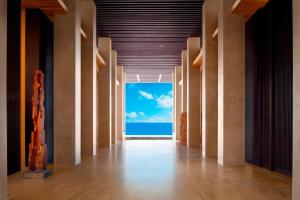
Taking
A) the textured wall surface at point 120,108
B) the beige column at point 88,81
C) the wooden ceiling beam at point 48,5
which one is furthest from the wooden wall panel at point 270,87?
the textured wall surface at point 120,108

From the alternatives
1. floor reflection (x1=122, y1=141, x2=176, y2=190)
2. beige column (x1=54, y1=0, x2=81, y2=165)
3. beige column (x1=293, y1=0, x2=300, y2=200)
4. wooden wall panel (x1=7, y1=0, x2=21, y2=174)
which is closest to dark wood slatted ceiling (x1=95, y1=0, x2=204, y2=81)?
beige column (x1=54, y1=0, x2=81, y2=165)

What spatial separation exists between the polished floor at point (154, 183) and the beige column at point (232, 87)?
0.58 m

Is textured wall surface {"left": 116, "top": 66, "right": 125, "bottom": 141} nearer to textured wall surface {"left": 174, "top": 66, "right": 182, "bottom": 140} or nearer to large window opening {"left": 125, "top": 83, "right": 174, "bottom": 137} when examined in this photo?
textured wall surface {"left": 174, "top": 66, "right": 182, "bottom": 140}

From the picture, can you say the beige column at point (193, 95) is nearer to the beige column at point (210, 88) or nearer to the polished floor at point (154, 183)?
the beige column at point (210, 88)

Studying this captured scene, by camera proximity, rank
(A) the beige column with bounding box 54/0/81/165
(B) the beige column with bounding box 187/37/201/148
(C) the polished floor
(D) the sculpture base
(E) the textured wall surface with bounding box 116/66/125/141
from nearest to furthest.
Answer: (C) the polished floor < (D) the sculpture base < (A) the beige column with bounding box 54/0/81/165 < (B) the beige column with bounding box 187/37/201/148 < (E) the textured wall surface with bounding box 116/66/125/141

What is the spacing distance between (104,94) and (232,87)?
318 inches

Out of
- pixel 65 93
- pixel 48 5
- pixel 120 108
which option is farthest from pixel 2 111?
pixel 120 108

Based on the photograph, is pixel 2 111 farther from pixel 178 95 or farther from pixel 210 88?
pixel 178 95

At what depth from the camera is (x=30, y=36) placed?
9.78 meters

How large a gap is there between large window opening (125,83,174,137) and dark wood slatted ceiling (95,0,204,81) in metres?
20.6

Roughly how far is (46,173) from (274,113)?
475 centimetres

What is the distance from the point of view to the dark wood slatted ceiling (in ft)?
42.9

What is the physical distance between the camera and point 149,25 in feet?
50.4

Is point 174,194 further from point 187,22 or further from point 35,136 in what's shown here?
point 187,22
